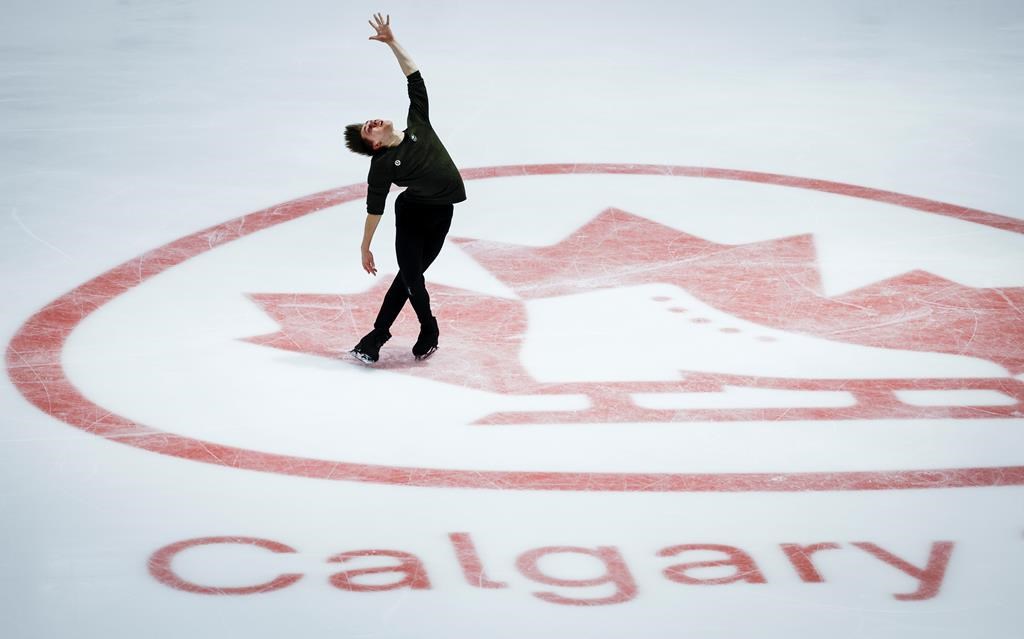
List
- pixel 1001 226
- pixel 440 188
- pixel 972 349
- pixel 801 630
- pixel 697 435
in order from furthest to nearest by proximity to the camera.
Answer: pixel 1001 226 → pixel 972 349 → pixel 440 188 → pixel 697 435 → pixel 801 630

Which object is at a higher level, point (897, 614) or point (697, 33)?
point (697, 33)

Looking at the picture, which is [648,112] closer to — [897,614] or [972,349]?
[972,349]

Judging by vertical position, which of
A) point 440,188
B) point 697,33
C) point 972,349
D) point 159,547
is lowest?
point 159,547

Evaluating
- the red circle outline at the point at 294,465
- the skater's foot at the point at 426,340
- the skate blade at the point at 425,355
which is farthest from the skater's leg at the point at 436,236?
the red circle outline at the point at 294,465

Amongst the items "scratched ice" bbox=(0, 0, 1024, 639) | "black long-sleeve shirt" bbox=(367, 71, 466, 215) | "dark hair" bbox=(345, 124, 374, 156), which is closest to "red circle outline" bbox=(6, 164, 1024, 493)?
"scratched ice" bbox=(0, 0, 1024, 639)

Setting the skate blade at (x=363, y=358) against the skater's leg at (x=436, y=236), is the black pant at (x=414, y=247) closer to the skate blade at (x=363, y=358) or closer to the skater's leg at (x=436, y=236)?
the skater's leg at (x=436, y=236)

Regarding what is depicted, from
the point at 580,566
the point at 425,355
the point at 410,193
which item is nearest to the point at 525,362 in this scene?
the point at 425,355

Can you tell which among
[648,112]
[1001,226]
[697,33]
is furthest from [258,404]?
[697,33]

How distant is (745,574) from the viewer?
422 centimetres

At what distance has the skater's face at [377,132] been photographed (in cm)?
549

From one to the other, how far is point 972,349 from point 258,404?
3.29m

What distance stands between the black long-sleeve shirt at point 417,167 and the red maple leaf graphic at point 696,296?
782mm

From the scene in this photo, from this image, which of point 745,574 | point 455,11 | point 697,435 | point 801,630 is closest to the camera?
point 801,630

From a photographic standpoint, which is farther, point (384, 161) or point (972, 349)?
point (972, 349)
